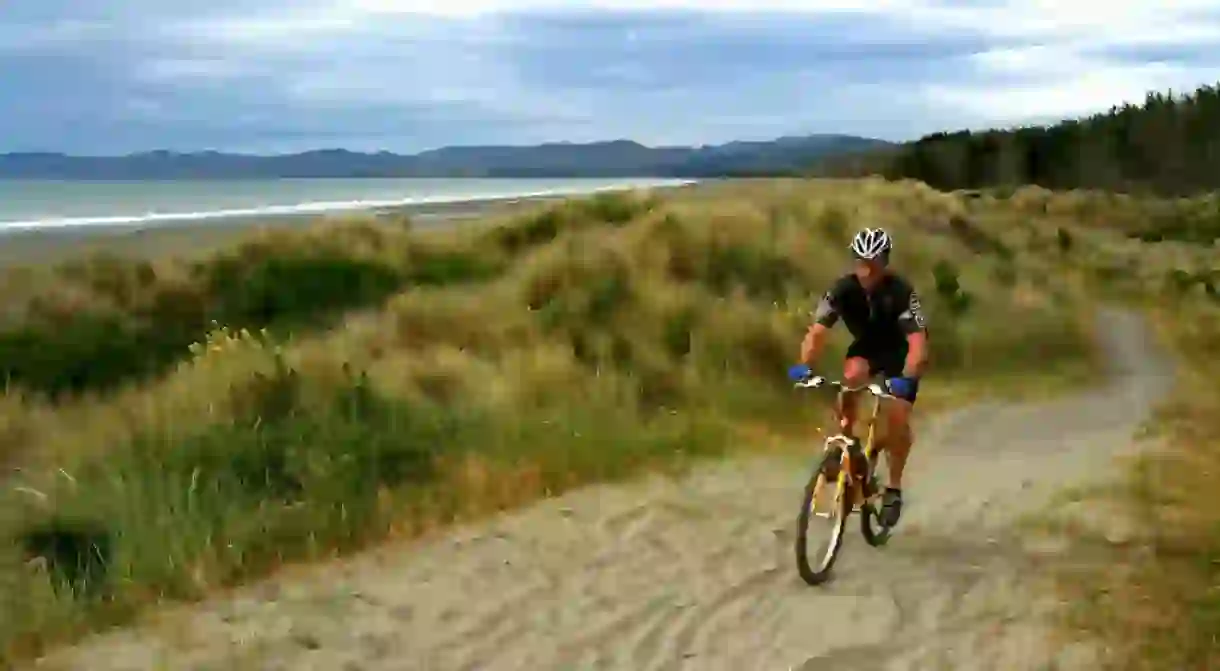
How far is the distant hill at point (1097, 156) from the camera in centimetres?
9062

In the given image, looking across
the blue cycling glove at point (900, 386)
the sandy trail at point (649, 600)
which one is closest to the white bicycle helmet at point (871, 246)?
the blue cycling glove at point (900, 386)

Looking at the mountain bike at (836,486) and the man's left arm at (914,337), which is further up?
the man's left arm at (914,337)

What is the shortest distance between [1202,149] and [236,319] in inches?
3352

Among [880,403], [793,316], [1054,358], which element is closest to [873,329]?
[880,403]

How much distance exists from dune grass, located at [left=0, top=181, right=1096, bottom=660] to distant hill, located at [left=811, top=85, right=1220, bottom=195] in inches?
2721

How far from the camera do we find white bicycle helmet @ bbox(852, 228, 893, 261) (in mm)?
6852

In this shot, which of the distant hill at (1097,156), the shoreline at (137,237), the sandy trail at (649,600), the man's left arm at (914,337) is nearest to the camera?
the sandy trail at (649,600)

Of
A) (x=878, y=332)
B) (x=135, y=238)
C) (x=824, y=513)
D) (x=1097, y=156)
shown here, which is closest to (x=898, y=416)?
(x=878, y=332)

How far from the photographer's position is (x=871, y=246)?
22.5 feet

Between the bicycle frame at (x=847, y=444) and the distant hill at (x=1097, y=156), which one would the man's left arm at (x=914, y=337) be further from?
the distant hill at (x=1097, y=156)

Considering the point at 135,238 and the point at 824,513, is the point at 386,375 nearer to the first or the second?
the point at 824,513

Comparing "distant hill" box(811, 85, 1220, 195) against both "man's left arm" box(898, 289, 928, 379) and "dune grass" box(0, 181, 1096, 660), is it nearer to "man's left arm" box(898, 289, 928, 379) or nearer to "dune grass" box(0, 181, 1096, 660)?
"dune grass" box(0, 181, 1096, 660)

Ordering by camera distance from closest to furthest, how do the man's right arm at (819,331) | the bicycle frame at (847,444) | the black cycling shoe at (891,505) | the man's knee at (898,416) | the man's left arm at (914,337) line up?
the man's left arm at (914,337) → the bicycle frame at (847,444) → the man's right arm at (819,331) → the man's knee at (898,416) → the black cycling shoe at (891,505)

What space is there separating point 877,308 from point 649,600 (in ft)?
6.26
